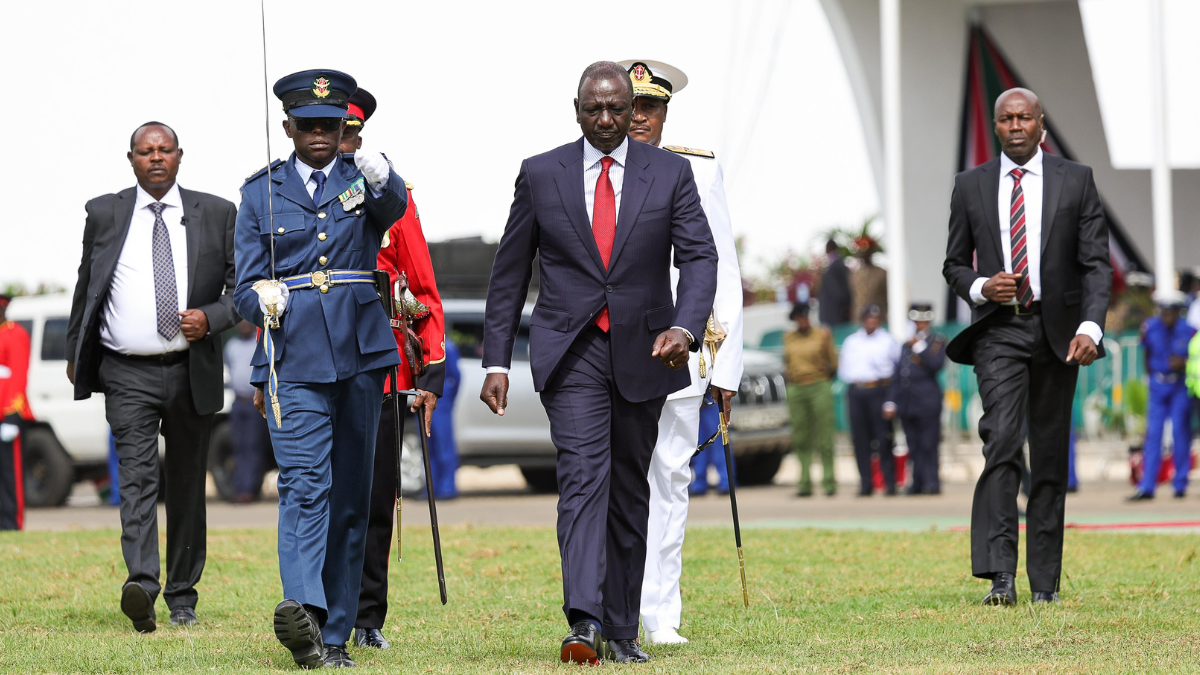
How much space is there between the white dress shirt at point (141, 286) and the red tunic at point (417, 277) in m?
1.34

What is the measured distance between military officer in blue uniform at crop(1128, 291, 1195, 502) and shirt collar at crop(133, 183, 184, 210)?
1013cm

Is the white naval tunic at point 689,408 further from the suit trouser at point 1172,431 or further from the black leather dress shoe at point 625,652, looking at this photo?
the suit trouser at point 1172,431

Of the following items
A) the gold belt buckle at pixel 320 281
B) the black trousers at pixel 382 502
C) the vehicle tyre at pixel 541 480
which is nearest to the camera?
the gold belt buckle at pixel 320 281

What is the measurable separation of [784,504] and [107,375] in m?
9.19

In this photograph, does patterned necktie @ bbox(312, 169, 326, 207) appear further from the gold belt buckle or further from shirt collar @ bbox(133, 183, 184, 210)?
shirt collar @ bbox(133, 183, 184, 210)

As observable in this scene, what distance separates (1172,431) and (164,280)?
10775mm

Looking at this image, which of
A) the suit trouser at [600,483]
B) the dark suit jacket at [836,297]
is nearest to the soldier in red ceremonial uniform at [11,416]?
the suit trouser at [600,483]

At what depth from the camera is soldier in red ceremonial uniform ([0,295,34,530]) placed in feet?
42.9

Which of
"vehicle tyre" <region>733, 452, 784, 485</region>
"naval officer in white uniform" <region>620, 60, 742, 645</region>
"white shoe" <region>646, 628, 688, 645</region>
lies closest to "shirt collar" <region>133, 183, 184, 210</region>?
"naval officer in white uniform" <region>620, 60, 742, 645</region>

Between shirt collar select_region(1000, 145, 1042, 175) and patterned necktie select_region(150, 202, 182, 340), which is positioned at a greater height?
shirt collar select_region(1000, 145, 1042, 175)

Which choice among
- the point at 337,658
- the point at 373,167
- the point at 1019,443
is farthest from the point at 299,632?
the point at 1019,443

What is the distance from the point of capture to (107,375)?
24.2 ft

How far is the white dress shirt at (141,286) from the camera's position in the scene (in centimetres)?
736

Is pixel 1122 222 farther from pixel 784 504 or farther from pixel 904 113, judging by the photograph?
pixel 784 504
